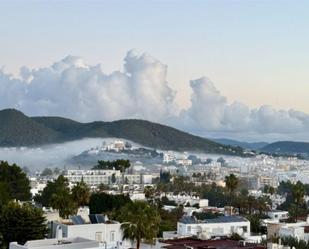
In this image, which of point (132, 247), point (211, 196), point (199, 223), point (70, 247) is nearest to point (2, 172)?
point (199, 223)

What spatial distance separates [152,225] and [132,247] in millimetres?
2342

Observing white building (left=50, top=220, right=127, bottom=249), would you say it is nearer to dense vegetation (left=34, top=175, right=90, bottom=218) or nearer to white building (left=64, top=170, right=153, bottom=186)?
dense vegetation (left=34, top=175, right=90, bottom=218)

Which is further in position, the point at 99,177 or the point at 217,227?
the point at 99,177

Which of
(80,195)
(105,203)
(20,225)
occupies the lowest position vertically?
(20,225)

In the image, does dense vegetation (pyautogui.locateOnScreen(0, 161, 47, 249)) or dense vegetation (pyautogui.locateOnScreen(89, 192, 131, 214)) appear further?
dense vegetation (pyautogui.locateOnScreen(89, 192, 131, 214))

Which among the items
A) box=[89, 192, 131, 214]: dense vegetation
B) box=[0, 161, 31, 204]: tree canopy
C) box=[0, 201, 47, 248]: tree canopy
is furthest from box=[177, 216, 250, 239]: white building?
box=[0, 161, 31, 204]: tree canopy

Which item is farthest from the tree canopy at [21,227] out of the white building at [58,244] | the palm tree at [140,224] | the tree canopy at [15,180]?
the tree canopy at [15,180]

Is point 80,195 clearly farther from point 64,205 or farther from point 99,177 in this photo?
point 99,177

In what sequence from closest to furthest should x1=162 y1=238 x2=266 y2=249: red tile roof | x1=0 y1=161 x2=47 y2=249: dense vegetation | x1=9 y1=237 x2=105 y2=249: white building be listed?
x1=9 y1=237 x2=105 y2=249: white building, x1=162 y1=238 x2=266 y2=249: red tile roof, x1=0 y1=161 x2=47 y2=249: dense vegetation

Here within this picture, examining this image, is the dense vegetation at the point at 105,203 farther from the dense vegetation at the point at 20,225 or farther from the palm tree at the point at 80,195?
the dense vegetation at the point at 20,225

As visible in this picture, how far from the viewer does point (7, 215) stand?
119 feet

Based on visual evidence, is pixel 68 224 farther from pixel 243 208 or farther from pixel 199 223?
pixel 243 208

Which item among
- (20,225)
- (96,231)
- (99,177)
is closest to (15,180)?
(20,225)

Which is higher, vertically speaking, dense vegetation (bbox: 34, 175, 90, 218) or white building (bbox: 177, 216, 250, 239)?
dense vegetation (bbox: 34, 175, 90, 218)
